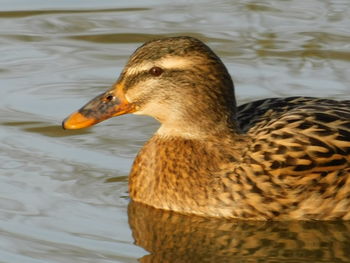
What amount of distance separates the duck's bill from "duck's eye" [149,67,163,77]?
32 cm

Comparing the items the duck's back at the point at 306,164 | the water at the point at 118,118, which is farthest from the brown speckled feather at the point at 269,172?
the water at the point at 118,118

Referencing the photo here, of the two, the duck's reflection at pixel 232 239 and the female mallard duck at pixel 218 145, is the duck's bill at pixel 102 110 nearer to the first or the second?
the female mallard duck at pixel 218 145

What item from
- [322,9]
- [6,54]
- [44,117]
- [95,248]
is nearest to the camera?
[95,248]

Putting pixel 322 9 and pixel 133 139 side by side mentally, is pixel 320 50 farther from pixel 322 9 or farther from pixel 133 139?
pixel 133 139

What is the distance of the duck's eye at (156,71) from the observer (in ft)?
36.2

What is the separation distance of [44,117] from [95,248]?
2898mm

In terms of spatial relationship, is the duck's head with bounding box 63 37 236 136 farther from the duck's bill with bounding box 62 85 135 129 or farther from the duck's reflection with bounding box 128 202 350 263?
the duck's reflection with bounding box 128 202 350 263

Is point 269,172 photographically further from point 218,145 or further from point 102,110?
point 102,110

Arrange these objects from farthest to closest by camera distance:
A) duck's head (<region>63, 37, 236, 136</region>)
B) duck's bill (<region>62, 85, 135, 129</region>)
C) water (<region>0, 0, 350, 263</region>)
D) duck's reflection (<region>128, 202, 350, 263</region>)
Answer: 1. duck's bill (<region>62, 85, 135, 129</region>)
2. duck's head (<region>63, 37, 236, 136</region>)
3. water (<region>0, 0, 350, 263</region>)
4. duck's reflection (<region>128, 202, 350, 263</region>)

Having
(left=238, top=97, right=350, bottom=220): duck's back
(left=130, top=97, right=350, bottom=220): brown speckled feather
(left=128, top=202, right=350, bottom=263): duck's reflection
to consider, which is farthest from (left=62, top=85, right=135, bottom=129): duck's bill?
(left=238, top=97, right=350, bottom=220): duck's back

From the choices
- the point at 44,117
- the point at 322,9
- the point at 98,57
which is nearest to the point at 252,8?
the point at 322,9

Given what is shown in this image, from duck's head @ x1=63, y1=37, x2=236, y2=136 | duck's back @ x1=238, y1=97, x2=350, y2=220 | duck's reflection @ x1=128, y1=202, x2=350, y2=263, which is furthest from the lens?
duck's head @ x1=63, y1=37, x2=236, y2=136

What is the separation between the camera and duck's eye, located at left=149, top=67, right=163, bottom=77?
11.0 metres

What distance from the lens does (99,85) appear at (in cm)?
1358
